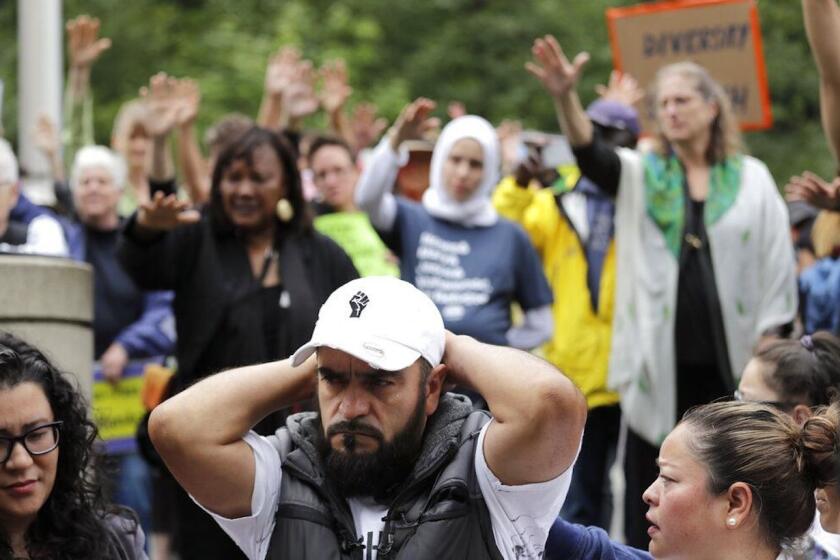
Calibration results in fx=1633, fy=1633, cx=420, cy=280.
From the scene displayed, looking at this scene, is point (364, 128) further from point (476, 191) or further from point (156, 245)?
point (156, 245)

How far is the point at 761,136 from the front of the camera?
21.7 metres

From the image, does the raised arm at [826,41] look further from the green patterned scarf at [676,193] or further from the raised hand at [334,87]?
the raised hand at [334,87]

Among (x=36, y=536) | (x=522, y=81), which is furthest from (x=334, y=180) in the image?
(x=522, y=81)

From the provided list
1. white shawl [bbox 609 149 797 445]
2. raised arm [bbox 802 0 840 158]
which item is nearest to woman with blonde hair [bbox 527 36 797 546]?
Answer: white shawl [bbox 609 149 797 445]

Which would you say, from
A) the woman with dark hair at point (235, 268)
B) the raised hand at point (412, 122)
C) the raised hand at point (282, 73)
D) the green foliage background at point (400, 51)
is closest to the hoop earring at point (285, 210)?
the woman with dark hair at point (235, 268)

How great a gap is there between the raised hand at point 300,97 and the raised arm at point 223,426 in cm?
539

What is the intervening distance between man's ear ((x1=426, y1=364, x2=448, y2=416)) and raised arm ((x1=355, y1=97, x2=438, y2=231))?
3.36 m

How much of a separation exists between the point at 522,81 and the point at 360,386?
18531 mm

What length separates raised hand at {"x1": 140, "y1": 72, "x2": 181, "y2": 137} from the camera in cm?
777

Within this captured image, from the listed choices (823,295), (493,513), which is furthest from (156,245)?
(823,295)

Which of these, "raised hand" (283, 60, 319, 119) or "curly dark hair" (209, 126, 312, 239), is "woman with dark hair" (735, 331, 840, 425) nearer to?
"curly dark hair" (209, 126, 312, 239)

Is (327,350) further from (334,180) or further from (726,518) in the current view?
(334,180)

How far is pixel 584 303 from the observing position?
26.1 ft

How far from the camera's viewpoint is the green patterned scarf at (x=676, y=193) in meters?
7.36
